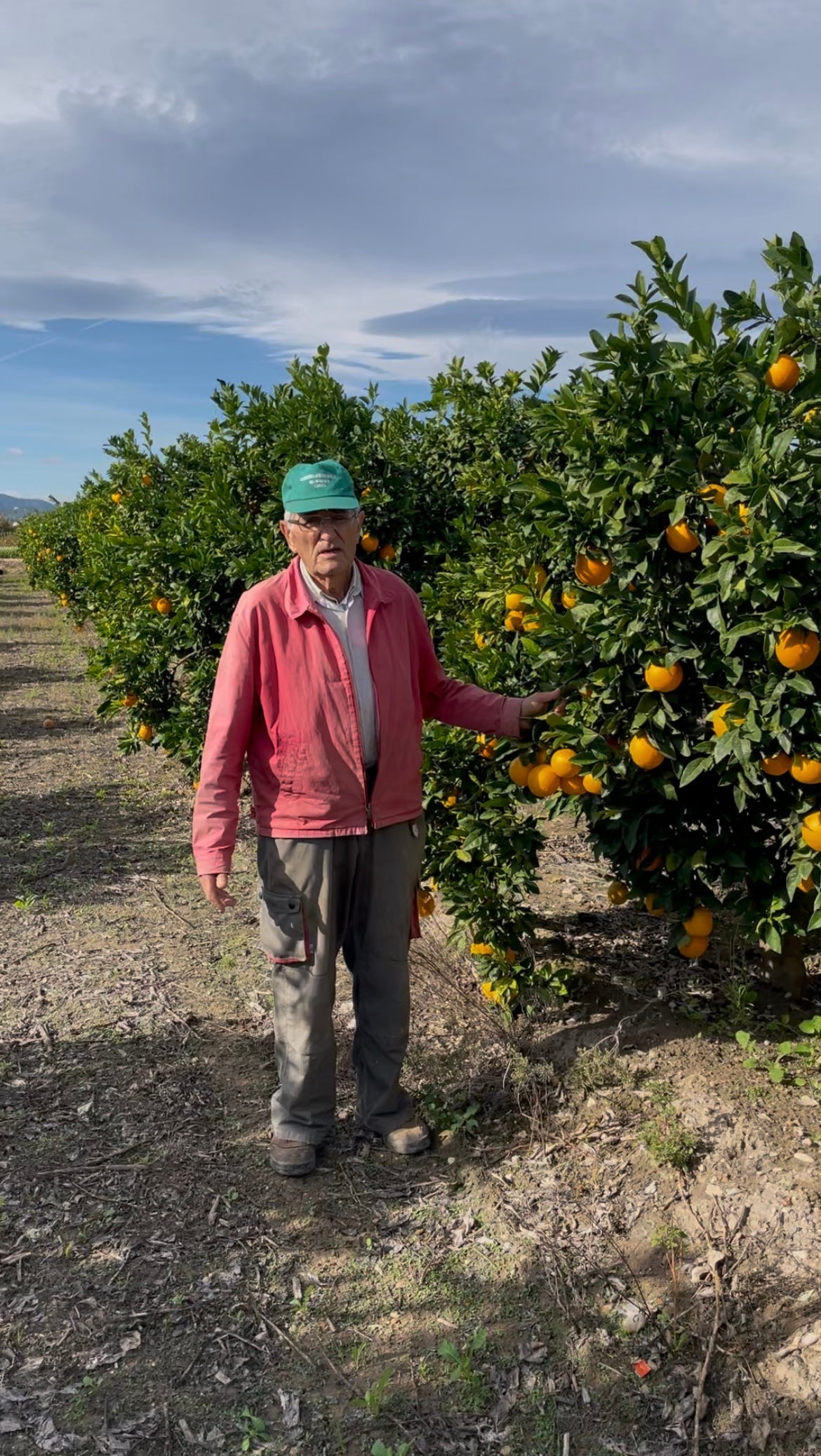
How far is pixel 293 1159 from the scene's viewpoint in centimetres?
312

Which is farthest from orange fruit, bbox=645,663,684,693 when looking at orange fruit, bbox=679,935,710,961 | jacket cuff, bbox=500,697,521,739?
orange fruit, bbox=679,935,710,961

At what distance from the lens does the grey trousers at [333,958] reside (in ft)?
9.75

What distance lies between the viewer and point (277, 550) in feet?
16.9

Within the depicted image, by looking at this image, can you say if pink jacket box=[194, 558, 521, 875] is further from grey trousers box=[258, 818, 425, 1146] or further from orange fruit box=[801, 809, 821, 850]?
orange fruit box=[801, 809, 821, 850]

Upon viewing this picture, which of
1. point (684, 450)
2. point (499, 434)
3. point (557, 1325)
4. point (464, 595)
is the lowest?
point (557, 1325)

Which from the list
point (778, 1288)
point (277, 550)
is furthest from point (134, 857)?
point (778, 1288)

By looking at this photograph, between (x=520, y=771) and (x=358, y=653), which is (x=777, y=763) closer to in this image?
(x=520, y=771)

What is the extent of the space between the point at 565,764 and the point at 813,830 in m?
0.64

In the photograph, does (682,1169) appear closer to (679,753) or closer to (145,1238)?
(679,753)

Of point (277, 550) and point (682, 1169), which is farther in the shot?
point (277, 550)

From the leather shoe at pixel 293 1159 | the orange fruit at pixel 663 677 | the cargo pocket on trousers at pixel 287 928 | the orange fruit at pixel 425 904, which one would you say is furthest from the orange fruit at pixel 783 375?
the leather shoe at pixel 293 1159

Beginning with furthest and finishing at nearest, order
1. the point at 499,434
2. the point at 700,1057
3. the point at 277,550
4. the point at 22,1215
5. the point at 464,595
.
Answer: the point at 499,434, the point at 277,550, the point at 464,595, the point at 700,1057, the point at 22,1215

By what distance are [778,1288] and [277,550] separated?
3734 millimetres

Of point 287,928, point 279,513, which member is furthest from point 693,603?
point 279,513
